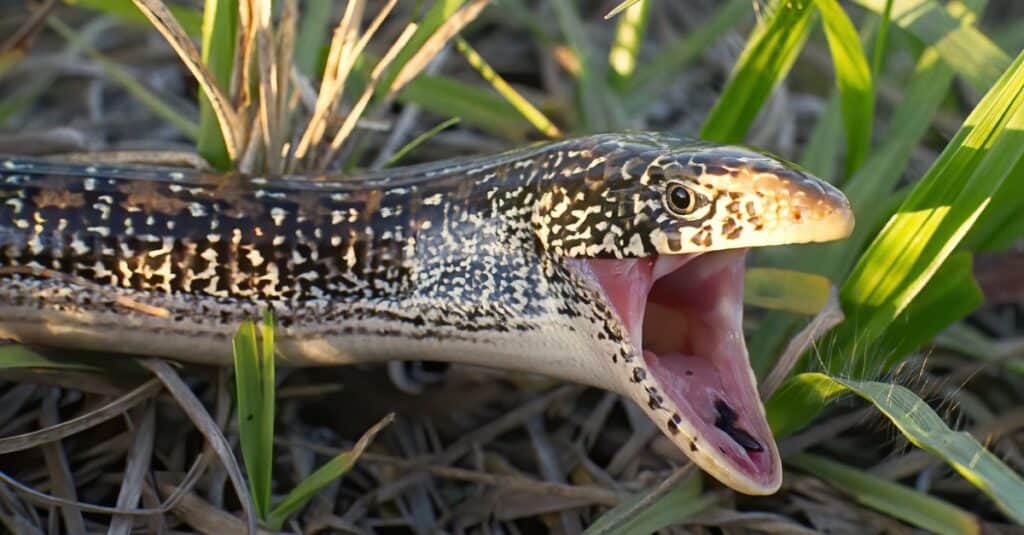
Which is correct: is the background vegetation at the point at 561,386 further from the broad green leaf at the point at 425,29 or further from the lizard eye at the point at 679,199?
the lizard eye at the point at 679,199

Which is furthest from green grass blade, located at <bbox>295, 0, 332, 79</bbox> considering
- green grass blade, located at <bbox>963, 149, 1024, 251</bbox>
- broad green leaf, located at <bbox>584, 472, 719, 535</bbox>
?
green grass blade, located at <bbox>963, 149, 1024, 251</bbox>

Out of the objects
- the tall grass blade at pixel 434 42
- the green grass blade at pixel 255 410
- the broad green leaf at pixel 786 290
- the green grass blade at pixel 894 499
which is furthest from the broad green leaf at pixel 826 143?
the green grass blade at pixel 255 410

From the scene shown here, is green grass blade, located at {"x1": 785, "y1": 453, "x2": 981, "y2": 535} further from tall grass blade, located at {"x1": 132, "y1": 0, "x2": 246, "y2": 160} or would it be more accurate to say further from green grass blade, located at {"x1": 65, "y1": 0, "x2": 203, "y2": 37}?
green grass blade, located at {"x1": 65, "y1": 0, "x2": 203, "y2": 37}

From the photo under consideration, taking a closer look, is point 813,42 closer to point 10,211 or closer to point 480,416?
point 480,416

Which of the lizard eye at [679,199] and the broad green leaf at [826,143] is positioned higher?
the lizard eye at [679,199]

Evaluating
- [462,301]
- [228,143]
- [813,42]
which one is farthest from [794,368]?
[813,42]

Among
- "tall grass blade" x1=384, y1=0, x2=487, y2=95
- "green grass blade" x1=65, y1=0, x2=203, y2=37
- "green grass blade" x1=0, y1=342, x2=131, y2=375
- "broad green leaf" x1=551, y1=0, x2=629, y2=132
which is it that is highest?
"green grass blade" x1=65, y1=0, x2=203, y2=37
